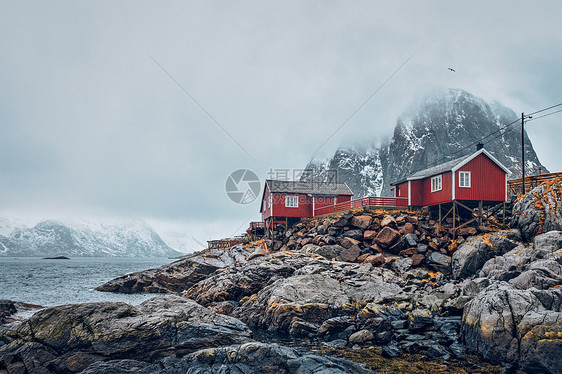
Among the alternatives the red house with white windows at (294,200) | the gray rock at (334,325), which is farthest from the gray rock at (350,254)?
the red house with white windows at (294,200)

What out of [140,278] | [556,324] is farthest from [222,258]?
[556,324]

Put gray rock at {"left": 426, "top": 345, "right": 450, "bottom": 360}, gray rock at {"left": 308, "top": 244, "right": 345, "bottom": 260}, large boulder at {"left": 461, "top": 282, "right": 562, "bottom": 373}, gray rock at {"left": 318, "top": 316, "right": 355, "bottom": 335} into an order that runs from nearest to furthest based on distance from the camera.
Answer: large boulder at {"left": 461, "top": 282, "right": 562, "bottom": 373}
gray rock at {"left": 426, "top": 345, "right": 450, "bottom": 360}
gray rock at {"left": 318, "top": 316, "right": 355, "bottom": 335}
gray rock at {"left": 308, "top": 244, "right": 345, "bottom": 260}

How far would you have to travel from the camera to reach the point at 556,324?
46.1 ft

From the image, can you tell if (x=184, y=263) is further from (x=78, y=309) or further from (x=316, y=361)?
(x=316, y=361)

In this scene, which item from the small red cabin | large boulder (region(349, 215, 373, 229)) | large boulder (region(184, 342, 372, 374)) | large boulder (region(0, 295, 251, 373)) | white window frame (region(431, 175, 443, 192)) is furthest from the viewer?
white window frame (region(431, 175, 443, 192))

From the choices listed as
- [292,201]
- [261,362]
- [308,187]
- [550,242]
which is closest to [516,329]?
[261,362]

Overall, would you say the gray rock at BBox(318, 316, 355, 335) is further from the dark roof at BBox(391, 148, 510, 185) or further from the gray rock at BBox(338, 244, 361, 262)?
the dark roof at BBox(391, 148, 510, 185)

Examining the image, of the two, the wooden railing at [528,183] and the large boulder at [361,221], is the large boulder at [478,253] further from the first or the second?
the wooden railing at [528,183]

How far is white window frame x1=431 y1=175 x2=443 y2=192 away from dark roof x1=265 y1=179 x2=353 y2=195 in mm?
13469

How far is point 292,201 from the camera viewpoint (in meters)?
45.7

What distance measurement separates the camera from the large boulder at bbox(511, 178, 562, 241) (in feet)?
88.9

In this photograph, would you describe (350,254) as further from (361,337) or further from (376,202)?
(361,337)

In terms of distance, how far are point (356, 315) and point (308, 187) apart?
27.8 m

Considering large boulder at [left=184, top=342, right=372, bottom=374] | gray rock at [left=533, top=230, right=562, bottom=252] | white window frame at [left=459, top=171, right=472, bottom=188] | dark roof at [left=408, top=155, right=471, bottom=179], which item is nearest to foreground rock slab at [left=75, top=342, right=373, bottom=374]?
large boulder at [left=184, top=342, right=372, bottom=374]
